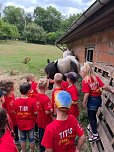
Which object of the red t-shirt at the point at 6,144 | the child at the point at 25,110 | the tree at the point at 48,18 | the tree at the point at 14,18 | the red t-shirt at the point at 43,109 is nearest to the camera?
the red t-shirt at the point at 6,144

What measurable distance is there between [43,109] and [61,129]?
149 cm

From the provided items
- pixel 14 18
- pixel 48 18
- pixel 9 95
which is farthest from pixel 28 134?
pixel 14 18

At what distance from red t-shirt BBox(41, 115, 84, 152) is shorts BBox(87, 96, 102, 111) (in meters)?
1.66

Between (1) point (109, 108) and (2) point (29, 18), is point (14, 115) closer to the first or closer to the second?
(1) point (109, 108)

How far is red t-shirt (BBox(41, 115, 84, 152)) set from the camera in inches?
96.0

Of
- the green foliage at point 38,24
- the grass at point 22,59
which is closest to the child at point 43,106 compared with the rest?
the grass at point 22,59

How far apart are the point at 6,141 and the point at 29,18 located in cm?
10548

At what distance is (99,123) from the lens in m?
4.41

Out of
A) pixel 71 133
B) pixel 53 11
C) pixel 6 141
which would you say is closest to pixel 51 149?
pixel 71 133

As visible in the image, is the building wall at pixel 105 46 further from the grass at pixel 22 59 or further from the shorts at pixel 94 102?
the grass at pixel 22 59

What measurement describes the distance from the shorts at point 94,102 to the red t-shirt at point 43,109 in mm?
726

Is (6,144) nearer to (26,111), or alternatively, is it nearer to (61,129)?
(61,129)

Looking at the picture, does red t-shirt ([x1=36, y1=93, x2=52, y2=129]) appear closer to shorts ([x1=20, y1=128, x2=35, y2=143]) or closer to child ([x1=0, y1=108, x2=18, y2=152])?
shorts ([x1=20, y1=128, x2=35, y2=143])

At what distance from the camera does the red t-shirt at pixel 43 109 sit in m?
3.84
